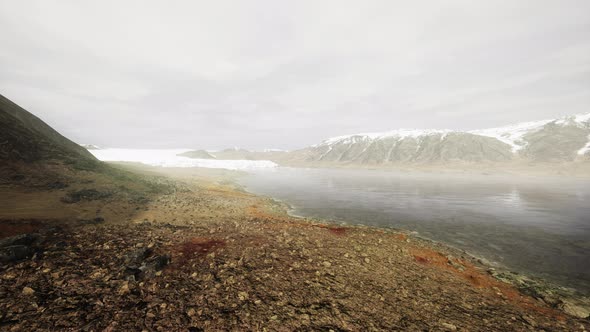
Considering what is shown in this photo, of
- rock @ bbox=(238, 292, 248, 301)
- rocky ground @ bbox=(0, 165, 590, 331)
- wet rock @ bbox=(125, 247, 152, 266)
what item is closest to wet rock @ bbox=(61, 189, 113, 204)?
rocky ground @ bbox=(0, 165, 590, 331)

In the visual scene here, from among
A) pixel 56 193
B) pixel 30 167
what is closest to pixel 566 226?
pixel 56 193

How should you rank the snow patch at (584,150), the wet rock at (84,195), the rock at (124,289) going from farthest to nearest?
the snow patch at (584,150)
the wet rock at (84,195)
the rock at (124,289)

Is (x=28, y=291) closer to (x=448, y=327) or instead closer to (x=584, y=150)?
(x=448, y=327)

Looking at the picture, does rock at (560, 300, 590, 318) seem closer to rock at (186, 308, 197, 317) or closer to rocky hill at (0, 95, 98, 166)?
rock at (186, 308, 197, 317)

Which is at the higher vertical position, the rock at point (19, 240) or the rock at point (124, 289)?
the rock at point (19, 240)

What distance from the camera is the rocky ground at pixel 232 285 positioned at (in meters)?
5.08

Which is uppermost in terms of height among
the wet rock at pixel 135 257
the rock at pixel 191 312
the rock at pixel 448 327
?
the wet rock at pixel 135 257

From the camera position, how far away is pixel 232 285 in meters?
6.65

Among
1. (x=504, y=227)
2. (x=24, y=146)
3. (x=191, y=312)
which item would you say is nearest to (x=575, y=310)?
(x=191, y=312)

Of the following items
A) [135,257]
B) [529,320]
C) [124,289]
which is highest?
[135,257]

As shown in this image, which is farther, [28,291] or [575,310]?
[575,310]

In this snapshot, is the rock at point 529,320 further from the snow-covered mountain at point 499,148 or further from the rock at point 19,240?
the snow-covered mountain at point 499,148

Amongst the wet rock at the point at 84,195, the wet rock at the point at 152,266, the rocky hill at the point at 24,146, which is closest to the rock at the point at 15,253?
the wet rock at the point at 152,266

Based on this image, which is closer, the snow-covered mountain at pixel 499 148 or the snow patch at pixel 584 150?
the snow patch at pixel 584 150
